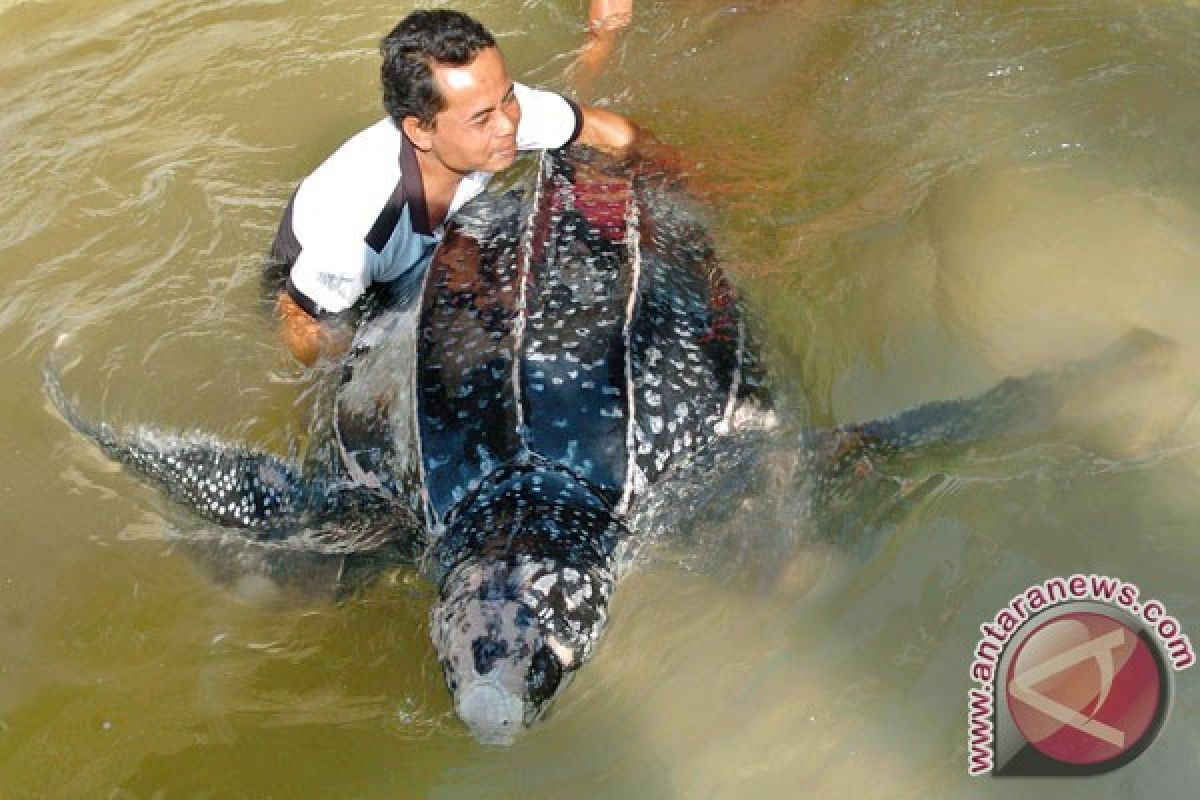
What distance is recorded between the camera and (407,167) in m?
3.69

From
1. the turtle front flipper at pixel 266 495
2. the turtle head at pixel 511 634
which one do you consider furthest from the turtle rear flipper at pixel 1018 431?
the turtle front flipper at pixel 266 495

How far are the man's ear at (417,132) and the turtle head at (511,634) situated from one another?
161 centimetres

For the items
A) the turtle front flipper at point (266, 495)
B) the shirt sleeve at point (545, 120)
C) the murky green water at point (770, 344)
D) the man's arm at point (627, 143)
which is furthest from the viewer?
the man's arm at point (627, 143)

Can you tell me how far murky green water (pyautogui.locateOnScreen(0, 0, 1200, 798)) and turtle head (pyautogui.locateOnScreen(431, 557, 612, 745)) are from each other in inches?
8.5

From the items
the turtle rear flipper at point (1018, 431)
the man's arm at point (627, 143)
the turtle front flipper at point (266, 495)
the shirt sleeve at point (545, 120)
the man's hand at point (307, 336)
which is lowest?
the turtle rear flipper at point (1018, 431)

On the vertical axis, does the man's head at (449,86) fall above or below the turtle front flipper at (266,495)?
above

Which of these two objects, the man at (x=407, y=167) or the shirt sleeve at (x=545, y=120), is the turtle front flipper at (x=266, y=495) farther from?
the shirt sleeve at (x=545, y=120)

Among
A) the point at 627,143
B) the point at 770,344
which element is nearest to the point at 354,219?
the point at 627,143

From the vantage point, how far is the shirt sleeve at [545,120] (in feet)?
13.2

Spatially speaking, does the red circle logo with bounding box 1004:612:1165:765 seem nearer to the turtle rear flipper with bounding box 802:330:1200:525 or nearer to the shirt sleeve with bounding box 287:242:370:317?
the turtle rear flipper with bounding box 802:330:1200:525

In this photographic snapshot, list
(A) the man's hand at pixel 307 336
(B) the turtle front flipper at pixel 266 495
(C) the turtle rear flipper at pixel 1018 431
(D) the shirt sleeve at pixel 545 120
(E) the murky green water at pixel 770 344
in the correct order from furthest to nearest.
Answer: (D) the shirt sleeve at pixel 545 120 < (A) the man's hand at pixel 307 336 < (B) the turtle front flipper at pixel 266 495 < (C) the turtle rear flipper at pixel 1018 431 < (E) the murky green water at pixel 770 344

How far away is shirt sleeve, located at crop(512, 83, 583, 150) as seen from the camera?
402 centimetres

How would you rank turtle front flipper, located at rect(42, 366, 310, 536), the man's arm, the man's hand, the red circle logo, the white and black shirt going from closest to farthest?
the red circle logo → turtle front flipper, located at rect(42, 366, 310, 536) → the white and black shirt → the man's hand → the man's arm

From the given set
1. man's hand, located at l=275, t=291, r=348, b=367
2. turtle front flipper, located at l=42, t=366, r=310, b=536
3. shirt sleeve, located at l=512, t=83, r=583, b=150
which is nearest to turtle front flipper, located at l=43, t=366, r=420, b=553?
turtle front flipper, located at l=42, t=366, r=310, b=536
